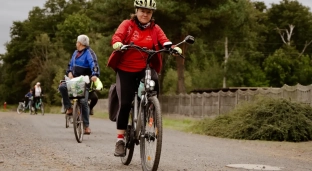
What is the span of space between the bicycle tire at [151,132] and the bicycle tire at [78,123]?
4.73 m

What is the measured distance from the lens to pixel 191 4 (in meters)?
39.0

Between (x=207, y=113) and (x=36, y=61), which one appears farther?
(x=36, y=61)

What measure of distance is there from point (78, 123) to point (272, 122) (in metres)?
4.90

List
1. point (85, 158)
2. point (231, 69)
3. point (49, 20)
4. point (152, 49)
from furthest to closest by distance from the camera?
point (49, 20), point (231, 69), point (85, 158), point (152, 49)

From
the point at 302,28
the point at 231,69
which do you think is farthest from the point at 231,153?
the point at 302,28

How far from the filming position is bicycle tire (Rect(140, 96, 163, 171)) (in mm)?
6637

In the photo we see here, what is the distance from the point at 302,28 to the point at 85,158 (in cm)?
6677

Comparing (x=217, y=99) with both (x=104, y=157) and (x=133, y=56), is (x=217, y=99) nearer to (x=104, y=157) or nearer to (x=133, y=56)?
(x=104, y=157)

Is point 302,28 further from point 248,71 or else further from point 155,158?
point 155,158

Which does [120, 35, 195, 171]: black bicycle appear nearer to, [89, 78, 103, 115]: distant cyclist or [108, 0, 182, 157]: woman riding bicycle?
[108, 0, 182, 157]: woman riding bicycle

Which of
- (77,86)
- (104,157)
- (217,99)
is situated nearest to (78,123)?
(77,86)

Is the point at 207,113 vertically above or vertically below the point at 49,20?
below

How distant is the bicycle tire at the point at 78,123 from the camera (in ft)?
38.7

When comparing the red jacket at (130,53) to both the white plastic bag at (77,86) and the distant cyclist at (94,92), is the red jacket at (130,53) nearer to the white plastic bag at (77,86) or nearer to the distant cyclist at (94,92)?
the white plastic bag at (77,86)
